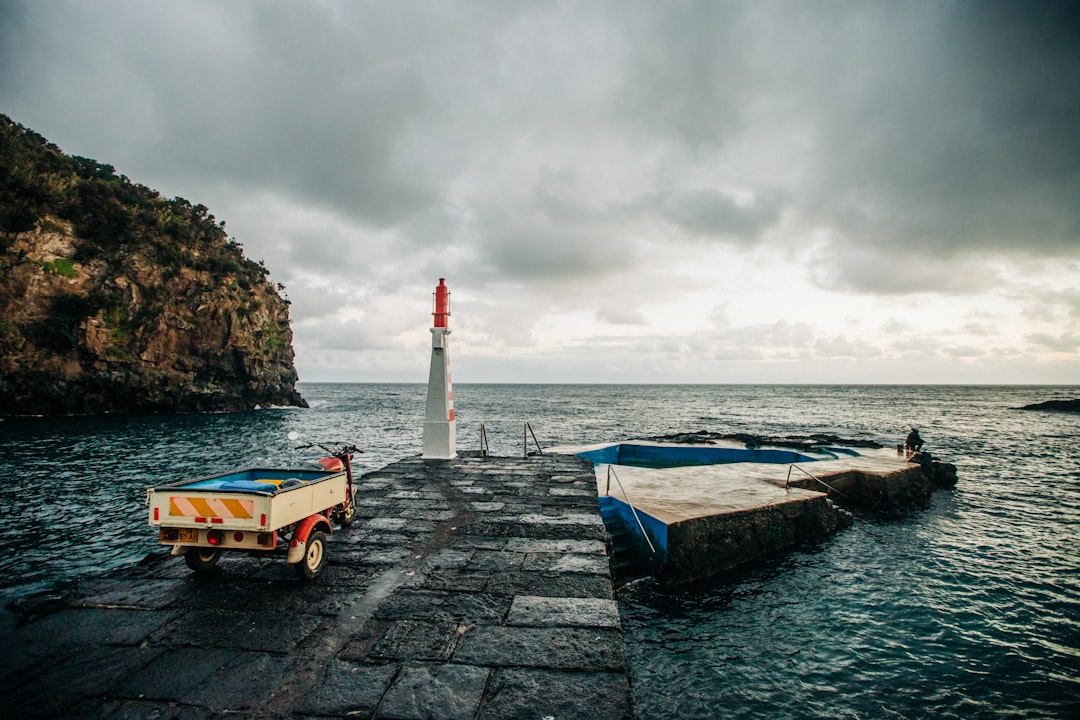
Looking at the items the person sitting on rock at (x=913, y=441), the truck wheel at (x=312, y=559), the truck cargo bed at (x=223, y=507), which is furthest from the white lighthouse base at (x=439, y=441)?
the person sitting on rock at (x=913, y=441)

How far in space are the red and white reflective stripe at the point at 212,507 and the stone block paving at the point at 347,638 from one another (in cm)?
82

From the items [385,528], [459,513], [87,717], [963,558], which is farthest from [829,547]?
[87,717]

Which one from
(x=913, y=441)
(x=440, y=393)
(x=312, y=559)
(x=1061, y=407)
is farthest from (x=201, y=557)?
(x=1061, y=407)

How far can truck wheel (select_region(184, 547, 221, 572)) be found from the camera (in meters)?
4.88

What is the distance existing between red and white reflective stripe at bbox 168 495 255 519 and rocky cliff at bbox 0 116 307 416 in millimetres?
49359

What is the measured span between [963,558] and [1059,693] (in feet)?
19.1

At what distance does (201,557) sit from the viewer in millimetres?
4957

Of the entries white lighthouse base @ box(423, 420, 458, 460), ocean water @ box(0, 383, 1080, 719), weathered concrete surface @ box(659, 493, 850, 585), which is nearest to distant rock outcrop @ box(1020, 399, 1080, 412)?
ocean water @ box(0, 383, 1080, 719)

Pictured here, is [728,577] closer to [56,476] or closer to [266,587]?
[266,587]

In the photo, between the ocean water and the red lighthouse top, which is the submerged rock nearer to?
the ocean water

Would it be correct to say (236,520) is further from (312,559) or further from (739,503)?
(739,503)

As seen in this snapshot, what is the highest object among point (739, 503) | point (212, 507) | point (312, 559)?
point (212, 507)

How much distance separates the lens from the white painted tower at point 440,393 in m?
11.4

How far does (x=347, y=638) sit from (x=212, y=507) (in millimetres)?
1932
